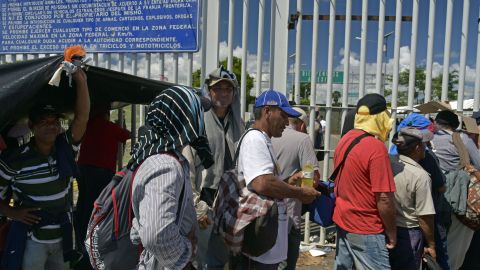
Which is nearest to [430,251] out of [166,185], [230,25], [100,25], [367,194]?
[367,194]

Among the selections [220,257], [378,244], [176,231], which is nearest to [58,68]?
[176,231]

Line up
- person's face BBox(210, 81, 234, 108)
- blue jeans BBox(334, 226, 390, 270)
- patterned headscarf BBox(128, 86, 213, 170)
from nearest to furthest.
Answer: patterned headscarf BBox(128, 86, 213, 170), blue jeans BBox(334, 226, 390, 270), person's face BBox(210, 81, 234, 108)

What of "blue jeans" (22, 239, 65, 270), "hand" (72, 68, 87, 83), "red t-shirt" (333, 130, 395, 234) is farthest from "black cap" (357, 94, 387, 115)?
"blue jeans" (22, 239, 65, 270)

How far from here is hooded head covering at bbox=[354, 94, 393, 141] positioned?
9.50 ft

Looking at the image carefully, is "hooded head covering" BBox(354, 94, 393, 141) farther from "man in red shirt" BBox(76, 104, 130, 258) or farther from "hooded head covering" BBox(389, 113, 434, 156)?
"man in red shirt" BBox(76, 104, 130, 258)

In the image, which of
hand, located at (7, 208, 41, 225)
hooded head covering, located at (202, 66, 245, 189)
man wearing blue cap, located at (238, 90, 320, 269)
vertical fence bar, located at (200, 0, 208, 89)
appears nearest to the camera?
man wearing blue cap, located at (238, 90, 320, 269)

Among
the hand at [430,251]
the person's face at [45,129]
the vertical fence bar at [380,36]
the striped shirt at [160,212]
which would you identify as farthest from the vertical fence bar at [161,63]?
the hand at [430,251]

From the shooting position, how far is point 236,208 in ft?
8.46

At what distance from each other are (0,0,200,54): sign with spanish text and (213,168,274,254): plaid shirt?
2.58m

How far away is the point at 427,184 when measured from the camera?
2893 mm

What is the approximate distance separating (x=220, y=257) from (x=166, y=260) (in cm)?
127

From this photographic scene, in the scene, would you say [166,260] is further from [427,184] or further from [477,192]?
[477,192]

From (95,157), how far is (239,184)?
2.39 meters

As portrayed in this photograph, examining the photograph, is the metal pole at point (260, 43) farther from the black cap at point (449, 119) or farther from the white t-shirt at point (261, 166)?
the white t-shirt at point (261, 166)
